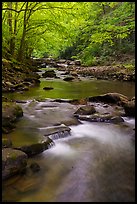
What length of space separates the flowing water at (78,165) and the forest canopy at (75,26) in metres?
3.27

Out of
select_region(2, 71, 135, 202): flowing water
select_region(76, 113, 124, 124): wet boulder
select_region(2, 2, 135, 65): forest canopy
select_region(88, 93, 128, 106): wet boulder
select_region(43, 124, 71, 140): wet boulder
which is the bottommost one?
select_region(2, 71, 135, 202): flowing water

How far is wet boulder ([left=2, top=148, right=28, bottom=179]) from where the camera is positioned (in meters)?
3.93

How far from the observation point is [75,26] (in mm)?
16031

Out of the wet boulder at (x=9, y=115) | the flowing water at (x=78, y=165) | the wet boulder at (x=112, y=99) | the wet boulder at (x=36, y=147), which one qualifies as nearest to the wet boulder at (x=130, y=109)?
the flowing water at (x=78, y=165)

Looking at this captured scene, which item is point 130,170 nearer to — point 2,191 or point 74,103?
point 2,191

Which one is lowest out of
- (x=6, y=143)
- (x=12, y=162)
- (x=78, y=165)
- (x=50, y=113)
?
(x=78, y=165)

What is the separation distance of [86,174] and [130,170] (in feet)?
2.52

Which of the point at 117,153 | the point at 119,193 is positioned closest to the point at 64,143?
the point at 117,153

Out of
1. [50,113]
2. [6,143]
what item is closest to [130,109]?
[50,113]

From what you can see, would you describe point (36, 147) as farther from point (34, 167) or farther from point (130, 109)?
point (130, 109)

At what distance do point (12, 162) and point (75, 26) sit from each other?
13.2 metres

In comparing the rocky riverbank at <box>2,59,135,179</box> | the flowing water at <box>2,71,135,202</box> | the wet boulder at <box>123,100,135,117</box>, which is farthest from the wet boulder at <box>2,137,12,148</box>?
the wet boulder at <box>123,100,135,117</box>

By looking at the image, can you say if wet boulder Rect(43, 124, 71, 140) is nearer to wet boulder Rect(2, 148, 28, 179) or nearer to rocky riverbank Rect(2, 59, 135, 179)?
rocky riverbank Rect(2, 59, 135, 179)

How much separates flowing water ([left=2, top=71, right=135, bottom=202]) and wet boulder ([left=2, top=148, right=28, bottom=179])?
0.10 m
